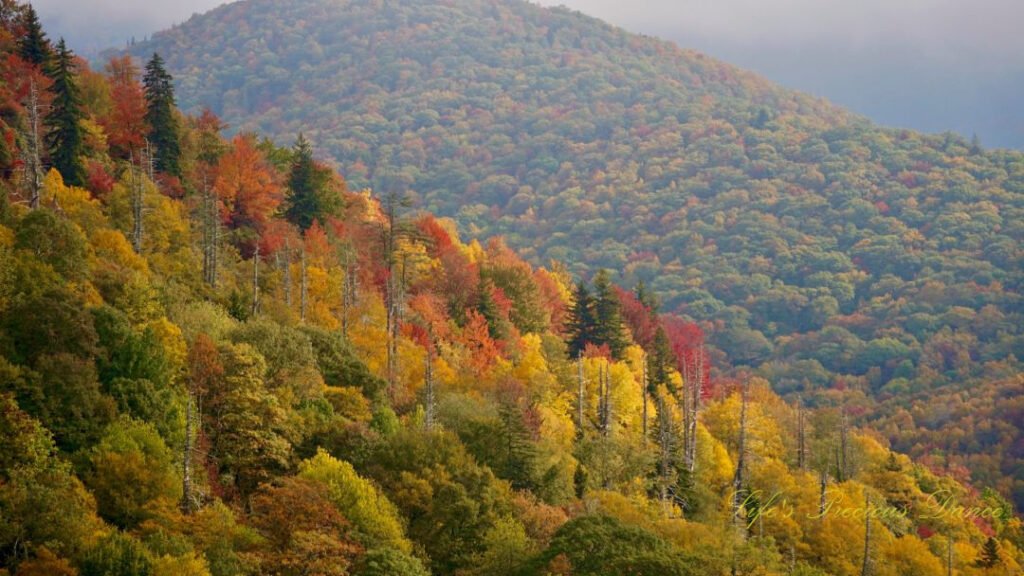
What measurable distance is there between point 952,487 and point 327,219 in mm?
67140

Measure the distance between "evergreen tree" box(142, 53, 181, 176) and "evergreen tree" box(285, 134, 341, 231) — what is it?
9882 millimetres

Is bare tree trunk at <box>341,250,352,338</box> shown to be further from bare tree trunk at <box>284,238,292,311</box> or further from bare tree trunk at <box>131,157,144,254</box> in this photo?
bare tree trunk at <box>131,157,144,254</box>

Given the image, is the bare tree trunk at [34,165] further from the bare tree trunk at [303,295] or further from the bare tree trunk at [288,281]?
the bare tree trunk at [303,295]

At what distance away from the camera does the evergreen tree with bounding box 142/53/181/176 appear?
282ft

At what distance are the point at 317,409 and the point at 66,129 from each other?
31.7 m

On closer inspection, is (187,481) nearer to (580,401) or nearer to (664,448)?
(664,448)

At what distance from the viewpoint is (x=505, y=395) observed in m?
73.9

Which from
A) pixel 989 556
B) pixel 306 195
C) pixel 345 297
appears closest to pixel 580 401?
pixel 345 297

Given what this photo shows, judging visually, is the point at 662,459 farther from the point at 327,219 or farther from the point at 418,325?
the point at 327,219

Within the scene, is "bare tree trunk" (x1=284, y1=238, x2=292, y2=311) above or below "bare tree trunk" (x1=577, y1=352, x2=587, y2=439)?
above

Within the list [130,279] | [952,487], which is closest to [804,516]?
[952,487]

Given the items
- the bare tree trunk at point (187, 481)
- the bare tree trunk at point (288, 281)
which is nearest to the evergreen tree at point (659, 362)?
the bare tree trunk at point (288, 281)

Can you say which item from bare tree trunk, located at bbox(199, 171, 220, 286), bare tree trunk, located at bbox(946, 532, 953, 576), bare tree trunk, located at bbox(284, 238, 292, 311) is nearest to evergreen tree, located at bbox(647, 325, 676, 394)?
bare tree trunk, located at bbox(946, 532, 953, 576)

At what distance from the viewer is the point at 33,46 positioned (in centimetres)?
8394
